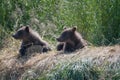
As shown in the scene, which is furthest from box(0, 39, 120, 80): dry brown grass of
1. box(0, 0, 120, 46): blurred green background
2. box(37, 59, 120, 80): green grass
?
box(0, 0, 120, 46): blurred green background

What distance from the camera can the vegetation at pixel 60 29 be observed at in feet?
27.0

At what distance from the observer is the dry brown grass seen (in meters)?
8.61

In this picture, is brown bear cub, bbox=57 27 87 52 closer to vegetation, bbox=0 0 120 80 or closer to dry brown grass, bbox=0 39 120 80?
dry brown grass, bbox=0 39 120 80

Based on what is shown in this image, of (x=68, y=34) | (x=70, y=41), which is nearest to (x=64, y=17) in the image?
(x=68, y=34)

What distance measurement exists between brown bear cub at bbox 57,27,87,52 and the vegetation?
1.30 ft

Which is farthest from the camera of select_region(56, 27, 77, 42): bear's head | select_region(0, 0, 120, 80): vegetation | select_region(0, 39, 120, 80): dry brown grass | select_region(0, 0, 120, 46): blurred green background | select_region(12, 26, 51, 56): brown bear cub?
select_region(12, 26, 51, 56): brown bear cub

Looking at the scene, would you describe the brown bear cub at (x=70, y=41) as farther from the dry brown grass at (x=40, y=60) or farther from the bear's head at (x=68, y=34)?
the dry brown grass at (x=40, y=60)

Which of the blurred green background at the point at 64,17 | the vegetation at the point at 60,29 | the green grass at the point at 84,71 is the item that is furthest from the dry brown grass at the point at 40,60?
the blurred green background at the point at 64,17

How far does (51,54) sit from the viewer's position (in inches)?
380

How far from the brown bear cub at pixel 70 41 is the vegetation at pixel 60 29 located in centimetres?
40

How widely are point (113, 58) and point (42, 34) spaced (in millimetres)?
3844

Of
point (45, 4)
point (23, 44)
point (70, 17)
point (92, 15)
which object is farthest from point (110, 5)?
point (45, 4)

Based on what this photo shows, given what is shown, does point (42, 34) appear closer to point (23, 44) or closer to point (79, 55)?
point (23, 44)

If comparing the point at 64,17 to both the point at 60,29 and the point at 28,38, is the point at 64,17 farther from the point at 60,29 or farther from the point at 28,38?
the point at 28,38
